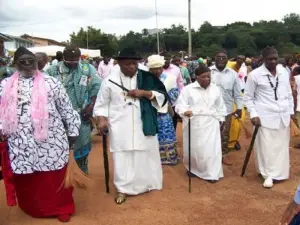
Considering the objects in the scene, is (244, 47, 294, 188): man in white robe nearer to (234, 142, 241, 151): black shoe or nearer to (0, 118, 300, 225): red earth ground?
(0, 118, 300, 225): red earth ground

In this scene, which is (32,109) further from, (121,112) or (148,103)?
(148,103)

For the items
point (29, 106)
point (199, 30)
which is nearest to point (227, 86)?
point (29, 106)

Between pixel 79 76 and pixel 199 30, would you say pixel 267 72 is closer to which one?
pixel 79 76

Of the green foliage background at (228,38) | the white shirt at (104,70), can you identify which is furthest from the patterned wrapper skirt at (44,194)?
the green foliage background at (228,38)

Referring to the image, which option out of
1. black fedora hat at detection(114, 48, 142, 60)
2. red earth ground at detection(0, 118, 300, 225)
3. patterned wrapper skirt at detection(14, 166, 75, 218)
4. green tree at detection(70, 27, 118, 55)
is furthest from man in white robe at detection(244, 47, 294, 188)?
green tree at detection(70, 27, 118, 55)

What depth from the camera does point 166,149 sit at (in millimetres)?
6840

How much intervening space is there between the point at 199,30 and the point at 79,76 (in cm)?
4117

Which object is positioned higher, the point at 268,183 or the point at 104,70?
the point at 104,70

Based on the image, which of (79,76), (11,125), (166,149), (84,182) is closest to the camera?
(11,125)

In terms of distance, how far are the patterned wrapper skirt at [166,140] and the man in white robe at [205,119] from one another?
838 millimetres

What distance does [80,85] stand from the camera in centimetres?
533

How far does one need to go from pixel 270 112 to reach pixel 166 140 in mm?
1942

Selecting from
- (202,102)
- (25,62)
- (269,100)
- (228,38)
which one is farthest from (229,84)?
(228,38)

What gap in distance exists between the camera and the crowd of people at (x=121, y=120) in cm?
421
